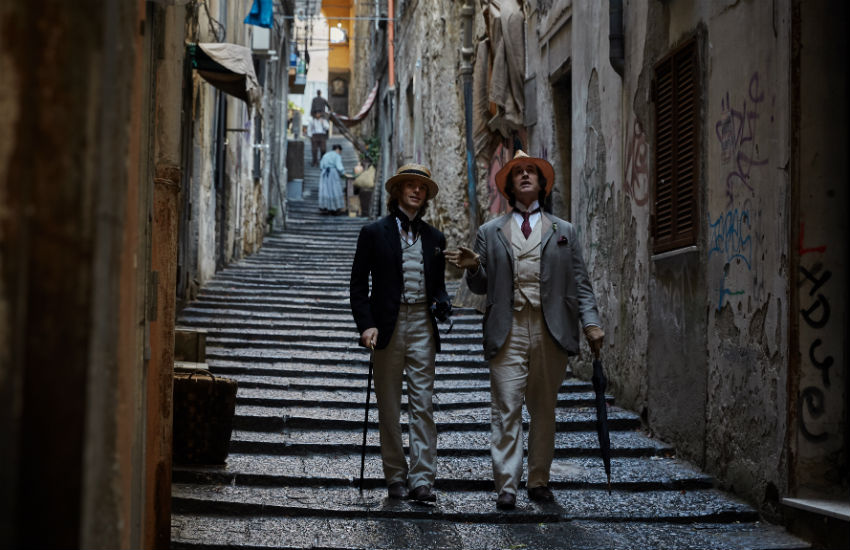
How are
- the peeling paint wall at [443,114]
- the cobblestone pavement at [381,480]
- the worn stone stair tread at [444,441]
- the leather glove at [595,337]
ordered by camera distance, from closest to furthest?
the cobblestone pavement at [381,480]
the leather glove at [595,337]
the worn stone stair tread at [444,441]
the peeling paint wall at [443,114]

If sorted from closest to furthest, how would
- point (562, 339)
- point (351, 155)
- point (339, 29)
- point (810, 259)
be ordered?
point (810, 259) → point (562, 339) → point (351, 155) → point (339, 29)

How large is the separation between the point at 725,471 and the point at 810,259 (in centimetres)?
160

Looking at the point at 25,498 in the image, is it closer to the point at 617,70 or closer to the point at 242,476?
the point at 242,476

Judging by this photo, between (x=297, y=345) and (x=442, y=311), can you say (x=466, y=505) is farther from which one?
(x=297, y=345)

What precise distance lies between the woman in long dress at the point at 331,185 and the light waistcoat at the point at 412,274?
Answer: 20.4m

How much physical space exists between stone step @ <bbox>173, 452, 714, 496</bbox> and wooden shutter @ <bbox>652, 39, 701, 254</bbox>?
5.28 feet

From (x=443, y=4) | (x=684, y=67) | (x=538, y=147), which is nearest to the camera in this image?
(x=684, y=67)

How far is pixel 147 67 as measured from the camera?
3.91m

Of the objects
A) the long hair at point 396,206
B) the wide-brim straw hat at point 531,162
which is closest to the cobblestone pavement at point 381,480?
the long hair at point 396,206

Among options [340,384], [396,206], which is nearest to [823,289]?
[396,206]

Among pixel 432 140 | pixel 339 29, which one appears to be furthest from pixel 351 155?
pixel 432 140

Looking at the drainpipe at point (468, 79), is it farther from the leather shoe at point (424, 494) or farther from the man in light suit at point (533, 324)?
the leather shoe at point (424, 494)

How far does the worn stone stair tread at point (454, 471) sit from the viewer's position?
648cm

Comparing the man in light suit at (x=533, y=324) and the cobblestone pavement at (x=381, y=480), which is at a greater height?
the man in light suit at (x=533, y=324)
